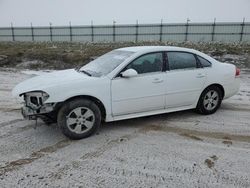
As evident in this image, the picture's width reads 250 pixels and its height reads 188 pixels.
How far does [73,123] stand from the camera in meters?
4.18

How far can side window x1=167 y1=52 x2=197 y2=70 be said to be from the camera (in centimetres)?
496

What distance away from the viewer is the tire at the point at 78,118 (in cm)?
410

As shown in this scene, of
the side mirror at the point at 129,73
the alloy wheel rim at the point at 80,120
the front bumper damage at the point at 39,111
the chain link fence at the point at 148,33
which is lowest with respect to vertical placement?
the alloy wheel rim at the point at 80,120

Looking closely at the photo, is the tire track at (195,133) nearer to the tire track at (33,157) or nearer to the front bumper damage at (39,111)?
the tire track at (33,157)

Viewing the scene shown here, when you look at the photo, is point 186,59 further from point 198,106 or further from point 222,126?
point 222,126

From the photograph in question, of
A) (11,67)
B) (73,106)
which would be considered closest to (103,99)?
(73,106)

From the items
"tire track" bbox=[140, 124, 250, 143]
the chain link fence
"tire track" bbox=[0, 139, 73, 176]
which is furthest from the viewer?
the chain link fence

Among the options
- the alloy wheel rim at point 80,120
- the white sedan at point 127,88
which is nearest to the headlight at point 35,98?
the white sedan at point 127,88

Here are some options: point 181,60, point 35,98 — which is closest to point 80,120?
point 35,98

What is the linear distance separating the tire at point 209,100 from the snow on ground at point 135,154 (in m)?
0.15

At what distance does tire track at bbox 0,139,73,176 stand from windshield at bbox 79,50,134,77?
51.7 inches

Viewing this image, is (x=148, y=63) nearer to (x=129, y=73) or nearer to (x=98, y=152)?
(x=129, y=73)

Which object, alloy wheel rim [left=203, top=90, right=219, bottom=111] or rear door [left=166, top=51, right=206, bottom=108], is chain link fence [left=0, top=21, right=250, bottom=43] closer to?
alloy wheel rim [left=203, top=90, right=219, bottom=111]

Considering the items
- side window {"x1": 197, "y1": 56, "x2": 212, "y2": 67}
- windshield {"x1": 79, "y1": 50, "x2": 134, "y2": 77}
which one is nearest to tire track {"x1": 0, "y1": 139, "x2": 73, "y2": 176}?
windshield {"x1": 79, "y1": 50, "x2": 134, "y2": 77}
